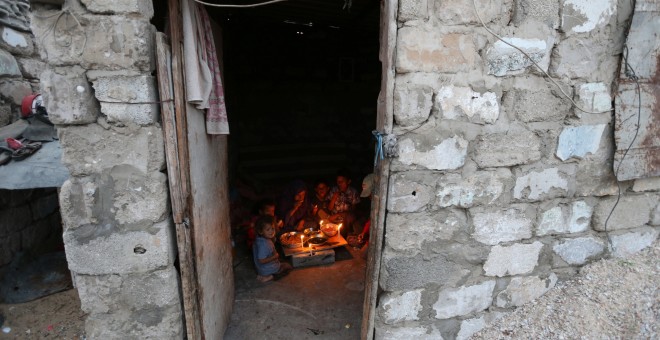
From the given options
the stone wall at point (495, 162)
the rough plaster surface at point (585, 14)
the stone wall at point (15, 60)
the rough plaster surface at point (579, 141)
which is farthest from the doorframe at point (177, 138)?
the stone wall at point (15, 60)

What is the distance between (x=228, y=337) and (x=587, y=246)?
2.79 m

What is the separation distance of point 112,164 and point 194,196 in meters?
0.45

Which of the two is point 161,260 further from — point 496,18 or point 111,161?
point 496,18

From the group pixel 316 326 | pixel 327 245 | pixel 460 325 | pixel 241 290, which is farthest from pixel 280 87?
pixel 460 325

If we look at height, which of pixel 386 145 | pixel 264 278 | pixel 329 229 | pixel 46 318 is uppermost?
pixel 386 145

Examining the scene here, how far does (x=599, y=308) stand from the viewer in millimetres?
2289

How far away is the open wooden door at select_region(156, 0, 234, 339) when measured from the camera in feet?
5.80

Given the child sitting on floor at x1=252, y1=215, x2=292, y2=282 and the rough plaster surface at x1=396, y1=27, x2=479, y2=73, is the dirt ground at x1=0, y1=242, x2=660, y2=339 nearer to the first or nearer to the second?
the rough plaster surface at x1=396, y1=27, x2=479, y2=73

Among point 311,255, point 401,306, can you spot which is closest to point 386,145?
point 401,306

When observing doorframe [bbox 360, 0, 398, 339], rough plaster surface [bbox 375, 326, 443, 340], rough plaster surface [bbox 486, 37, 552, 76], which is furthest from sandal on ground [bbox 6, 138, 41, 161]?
rough plaster surface [bbox 486, 37, 552, 76]

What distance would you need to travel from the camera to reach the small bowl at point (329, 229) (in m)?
4.17

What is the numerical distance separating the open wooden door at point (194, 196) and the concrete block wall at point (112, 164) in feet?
0.20

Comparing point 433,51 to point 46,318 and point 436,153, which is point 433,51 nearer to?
point 436,153

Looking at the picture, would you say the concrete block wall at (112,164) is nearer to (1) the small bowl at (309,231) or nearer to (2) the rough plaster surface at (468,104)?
(2) the rough plaster surface at (468,104)
